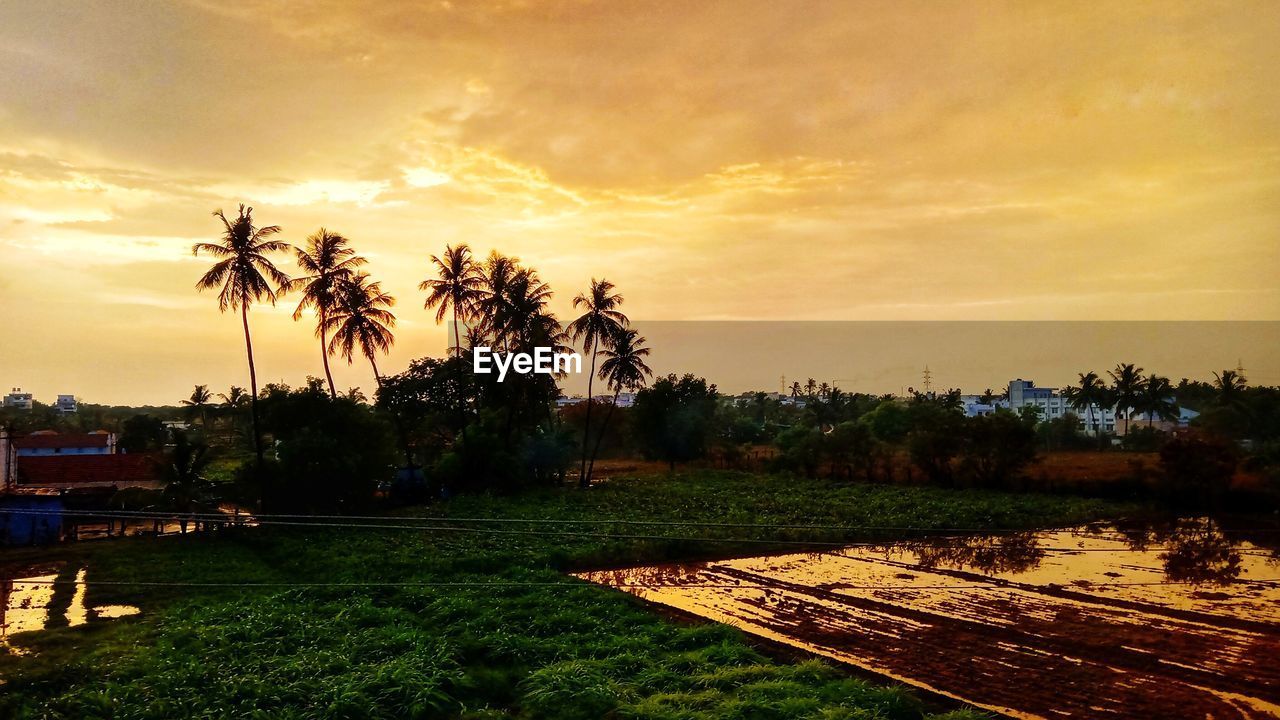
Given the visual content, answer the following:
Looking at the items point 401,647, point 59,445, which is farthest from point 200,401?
point 401,647

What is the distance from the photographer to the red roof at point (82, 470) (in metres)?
33.0

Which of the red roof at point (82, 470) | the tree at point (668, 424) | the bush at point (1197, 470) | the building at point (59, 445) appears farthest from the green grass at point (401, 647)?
the building at point (59, 445)

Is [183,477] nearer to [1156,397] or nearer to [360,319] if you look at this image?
[360,319]

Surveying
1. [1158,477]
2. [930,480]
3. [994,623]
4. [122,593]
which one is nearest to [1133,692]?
[994,623]

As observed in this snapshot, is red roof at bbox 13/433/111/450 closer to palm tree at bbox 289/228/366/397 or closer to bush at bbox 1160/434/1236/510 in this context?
palm tree at bbox 289/228/366/397

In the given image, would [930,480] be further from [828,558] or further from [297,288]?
[297,288]

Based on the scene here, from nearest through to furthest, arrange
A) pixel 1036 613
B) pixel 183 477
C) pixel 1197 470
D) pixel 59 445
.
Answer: pixel 1036 613, pixel 183 477, pixel 1197 470, pixel 59 445

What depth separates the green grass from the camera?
11.5m

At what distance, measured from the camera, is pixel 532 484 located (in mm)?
38562

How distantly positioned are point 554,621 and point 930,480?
1153 inches

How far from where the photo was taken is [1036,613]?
55.3ft

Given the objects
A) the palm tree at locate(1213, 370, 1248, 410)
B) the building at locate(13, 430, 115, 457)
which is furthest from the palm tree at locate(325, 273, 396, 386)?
the palm tree at locate(1213, 370, 1248, 410)

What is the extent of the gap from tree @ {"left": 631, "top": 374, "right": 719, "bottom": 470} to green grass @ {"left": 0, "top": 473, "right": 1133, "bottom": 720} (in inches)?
991

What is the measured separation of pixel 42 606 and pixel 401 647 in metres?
10.7
